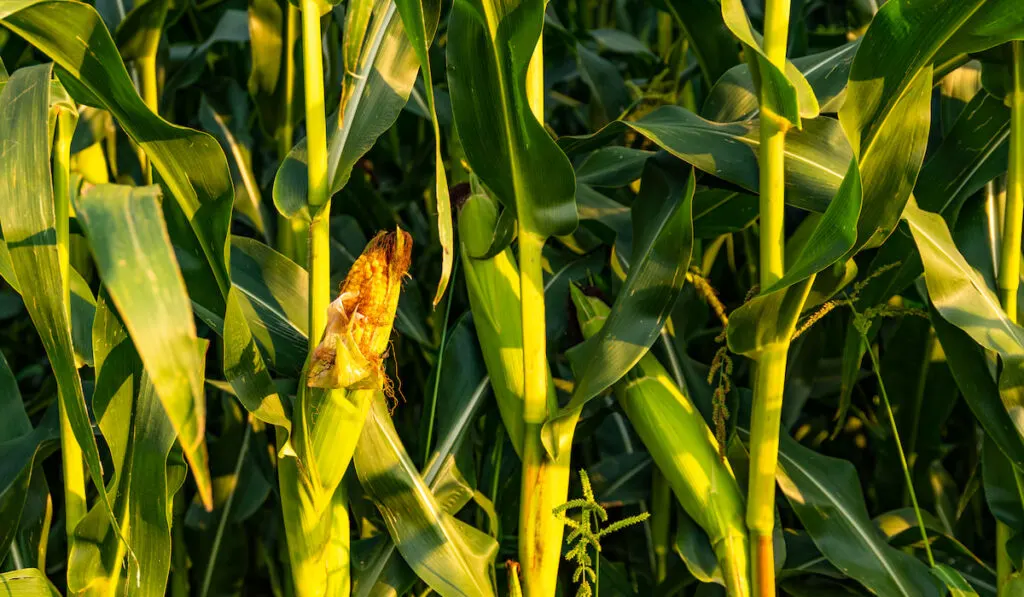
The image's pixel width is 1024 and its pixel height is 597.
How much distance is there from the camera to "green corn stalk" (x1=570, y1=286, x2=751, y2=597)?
4.29 feet

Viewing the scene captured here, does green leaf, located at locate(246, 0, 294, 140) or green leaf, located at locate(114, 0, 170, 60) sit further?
green leaf, located at locate(246, 0, 294, 140)

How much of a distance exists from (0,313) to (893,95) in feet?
6.28

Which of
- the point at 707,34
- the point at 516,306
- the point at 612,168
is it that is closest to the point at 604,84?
the point at 707,34

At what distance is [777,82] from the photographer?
43.4 inches

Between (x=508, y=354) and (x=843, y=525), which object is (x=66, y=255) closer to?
(x=508, y=354)

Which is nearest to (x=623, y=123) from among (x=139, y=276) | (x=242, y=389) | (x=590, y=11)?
(x=242, y=389)

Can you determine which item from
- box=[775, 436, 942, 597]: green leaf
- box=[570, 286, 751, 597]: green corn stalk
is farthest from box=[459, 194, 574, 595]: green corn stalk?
box=[775, 436, 942, 597]: green leaf

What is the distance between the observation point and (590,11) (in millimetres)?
2721

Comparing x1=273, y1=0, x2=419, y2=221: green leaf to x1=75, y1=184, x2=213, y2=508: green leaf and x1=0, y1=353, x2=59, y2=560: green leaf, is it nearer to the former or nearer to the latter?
x1=75, y1=184, x2=213, y2=508: green leaf

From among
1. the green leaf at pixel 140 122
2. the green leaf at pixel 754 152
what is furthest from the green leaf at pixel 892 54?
the green leaf at pixel 140 122

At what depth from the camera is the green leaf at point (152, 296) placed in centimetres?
76

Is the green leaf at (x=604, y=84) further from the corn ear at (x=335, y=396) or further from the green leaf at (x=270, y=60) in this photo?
the corn ear at (x=335, y=396)

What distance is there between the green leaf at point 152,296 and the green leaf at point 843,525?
980mm

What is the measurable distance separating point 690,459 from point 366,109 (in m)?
0.69
